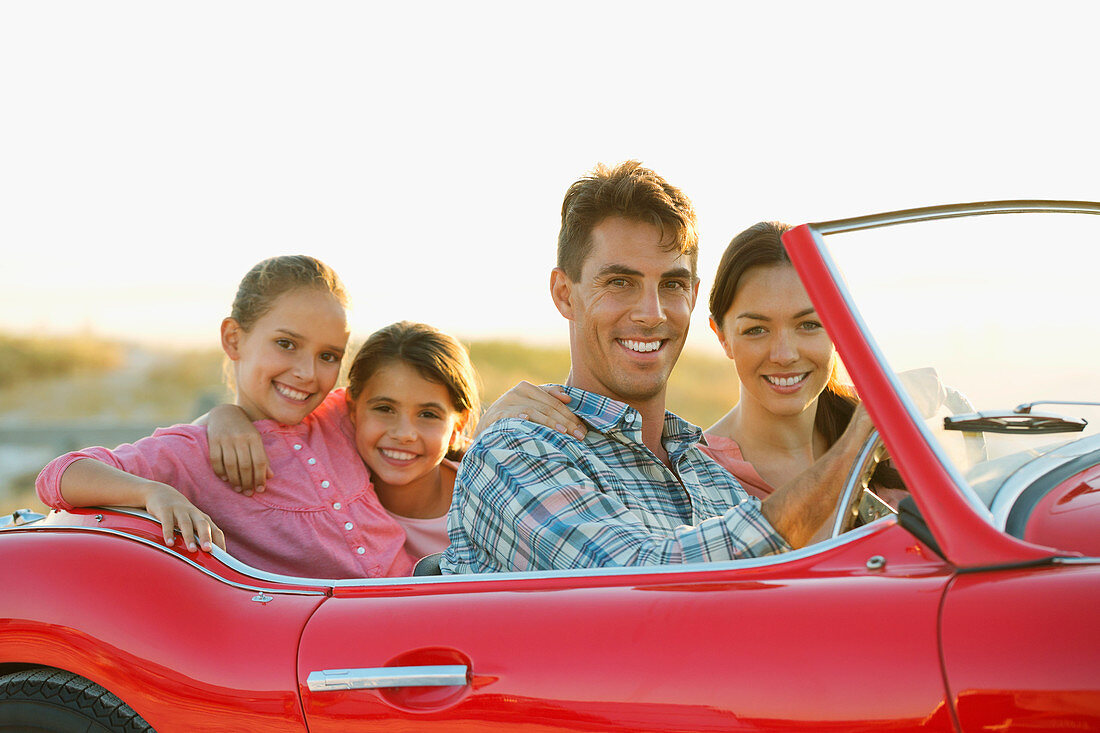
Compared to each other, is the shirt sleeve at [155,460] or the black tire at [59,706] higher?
the shirt sleeve at [155,460]

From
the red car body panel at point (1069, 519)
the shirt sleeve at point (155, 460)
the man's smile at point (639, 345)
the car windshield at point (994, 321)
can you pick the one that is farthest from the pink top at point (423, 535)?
the red car body panel at point (1069, 519)

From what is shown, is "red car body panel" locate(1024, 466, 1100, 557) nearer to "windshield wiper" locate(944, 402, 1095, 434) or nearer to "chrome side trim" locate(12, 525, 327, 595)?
"windshield wiper" locate(944, 402, 1095, 434)

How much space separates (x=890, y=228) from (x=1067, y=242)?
0.45 m

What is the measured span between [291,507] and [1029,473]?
1871 mm

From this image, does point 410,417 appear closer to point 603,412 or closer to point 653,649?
point 603,412

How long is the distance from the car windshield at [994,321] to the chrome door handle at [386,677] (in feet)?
2.78

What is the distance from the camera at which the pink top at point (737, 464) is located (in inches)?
107

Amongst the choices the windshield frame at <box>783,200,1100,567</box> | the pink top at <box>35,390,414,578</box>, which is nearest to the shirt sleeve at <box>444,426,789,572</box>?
the windshield frame at <box>783,200,1100,567</box>

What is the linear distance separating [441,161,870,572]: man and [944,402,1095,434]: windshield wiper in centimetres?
17

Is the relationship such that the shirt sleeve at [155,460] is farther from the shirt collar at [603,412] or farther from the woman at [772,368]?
the woman at [772,368]

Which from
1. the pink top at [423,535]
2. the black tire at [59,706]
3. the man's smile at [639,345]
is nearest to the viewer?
the black tire at [59,706]

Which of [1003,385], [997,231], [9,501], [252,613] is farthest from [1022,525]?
[9,501]

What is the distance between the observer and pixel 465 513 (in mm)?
2201

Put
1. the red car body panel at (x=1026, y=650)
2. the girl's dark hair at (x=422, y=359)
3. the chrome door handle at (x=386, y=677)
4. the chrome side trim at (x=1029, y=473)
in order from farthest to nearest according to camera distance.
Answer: the girl's dark hair at (x=422, y=359) → the chrome door handle at (x=386, y=677) → the chrome side trim at (x=1029, y=473) → the red car body panel at (x=1026, y=650)
